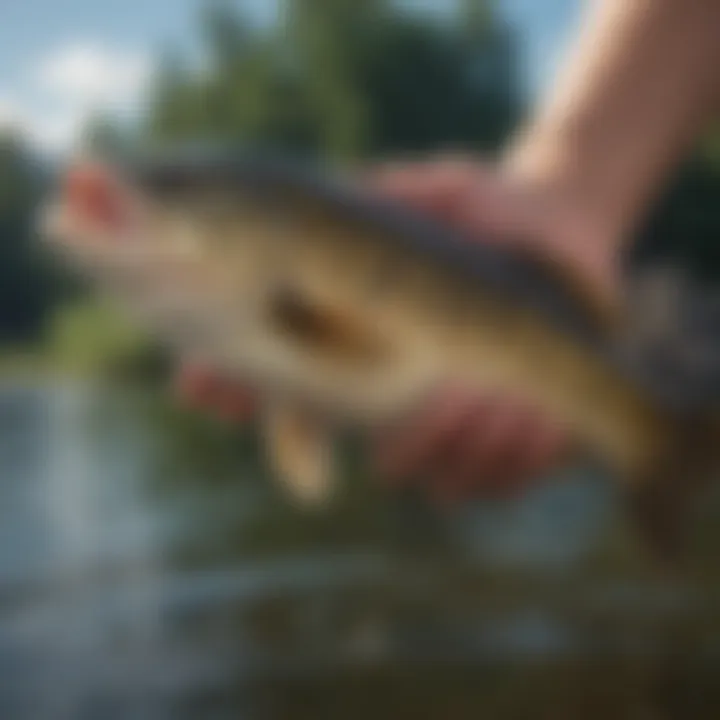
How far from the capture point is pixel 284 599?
1262 mm

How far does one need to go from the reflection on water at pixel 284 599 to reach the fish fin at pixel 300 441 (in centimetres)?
29

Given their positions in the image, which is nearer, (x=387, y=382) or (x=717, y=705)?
(x=387, y=382)

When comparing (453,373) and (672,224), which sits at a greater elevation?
(672,224)

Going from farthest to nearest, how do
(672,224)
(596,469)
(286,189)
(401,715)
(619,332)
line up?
(401,715) < (672,224) < (596,469) < (619,332) < (286,189)

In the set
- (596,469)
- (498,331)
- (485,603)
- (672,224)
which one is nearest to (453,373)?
(498,331)

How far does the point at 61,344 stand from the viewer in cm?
95

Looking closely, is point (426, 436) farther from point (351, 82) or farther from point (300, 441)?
point (351, 82)

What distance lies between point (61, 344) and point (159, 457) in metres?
0.23

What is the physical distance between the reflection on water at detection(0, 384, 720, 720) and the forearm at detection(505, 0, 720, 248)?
0.34 metres

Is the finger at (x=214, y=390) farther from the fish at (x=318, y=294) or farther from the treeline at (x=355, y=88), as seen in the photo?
the treeline at (x=355, y=88)

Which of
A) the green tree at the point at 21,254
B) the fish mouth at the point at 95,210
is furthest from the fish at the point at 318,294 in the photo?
the green tree at the point at 21,254

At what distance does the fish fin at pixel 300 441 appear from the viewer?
0.68m

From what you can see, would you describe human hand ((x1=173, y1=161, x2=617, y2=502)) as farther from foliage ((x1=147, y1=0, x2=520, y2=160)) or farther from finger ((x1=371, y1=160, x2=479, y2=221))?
foliage ((x1=147, y1=0, x2=520, y2=160))

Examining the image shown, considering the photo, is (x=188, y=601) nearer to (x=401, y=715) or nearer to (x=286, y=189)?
(x=401, y=715)
